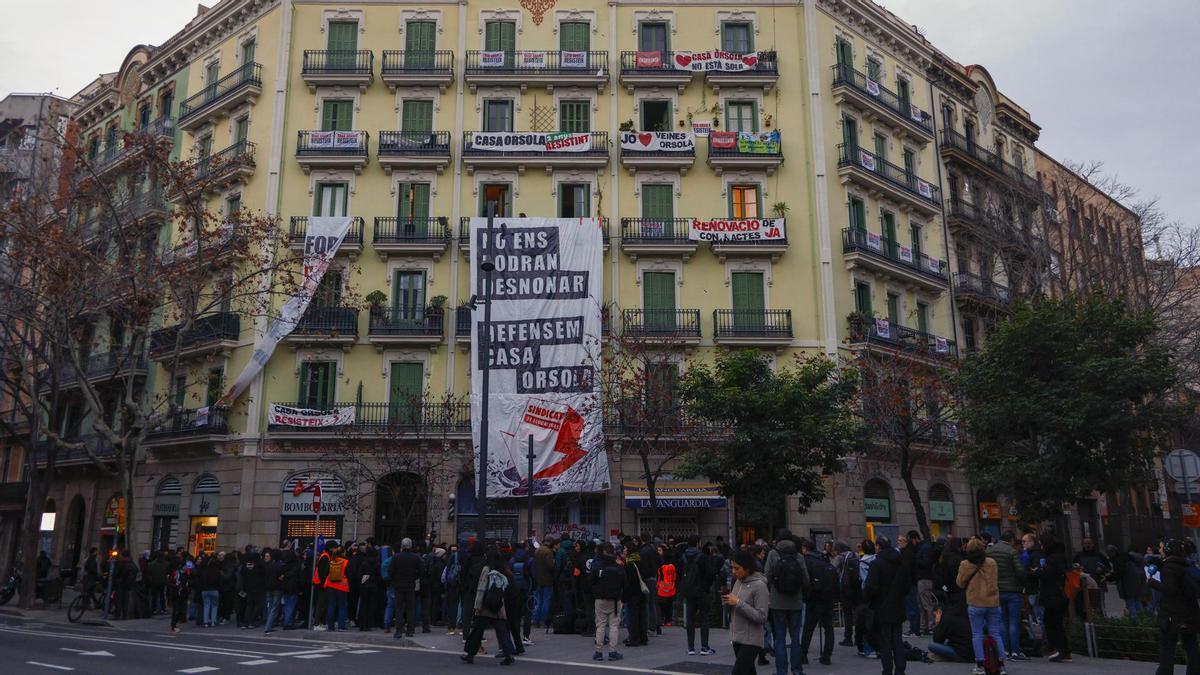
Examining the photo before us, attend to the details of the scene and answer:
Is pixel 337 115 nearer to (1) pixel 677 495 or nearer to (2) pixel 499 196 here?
(2) pixel 499 196

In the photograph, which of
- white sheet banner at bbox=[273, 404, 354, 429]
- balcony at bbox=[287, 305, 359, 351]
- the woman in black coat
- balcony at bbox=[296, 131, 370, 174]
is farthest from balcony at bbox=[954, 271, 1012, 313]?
the woman in black coat

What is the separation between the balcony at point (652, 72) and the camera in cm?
3166

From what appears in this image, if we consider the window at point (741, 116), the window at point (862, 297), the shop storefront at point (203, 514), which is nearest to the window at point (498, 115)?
the window at point (741, 116)

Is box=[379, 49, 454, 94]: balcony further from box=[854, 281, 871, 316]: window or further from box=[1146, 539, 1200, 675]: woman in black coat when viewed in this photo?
box=[1146, 539, 1200, 675]: woman in black coat

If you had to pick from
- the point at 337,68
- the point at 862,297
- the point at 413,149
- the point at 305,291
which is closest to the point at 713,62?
the point at 862,297

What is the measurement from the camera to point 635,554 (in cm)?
1606

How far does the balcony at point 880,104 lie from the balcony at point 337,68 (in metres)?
16.9

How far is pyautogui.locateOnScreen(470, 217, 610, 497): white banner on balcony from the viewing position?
2739 cm

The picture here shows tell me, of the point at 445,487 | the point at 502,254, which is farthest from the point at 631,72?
the point at 445,487

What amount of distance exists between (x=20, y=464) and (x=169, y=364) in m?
15.0

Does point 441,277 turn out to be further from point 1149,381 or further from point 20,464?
point 20,464

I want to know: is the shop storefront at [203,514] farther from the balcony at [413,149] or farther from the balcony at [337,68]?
the balcony at [337,68]

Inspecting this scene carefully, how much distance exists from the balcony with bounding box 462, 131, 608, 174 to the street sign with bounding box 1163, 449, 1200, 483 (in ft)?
64.5

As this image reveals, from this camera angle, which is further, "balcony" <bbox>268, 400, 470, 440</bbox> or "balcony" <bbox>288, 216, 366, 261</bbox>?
"balcony" <bbox>288, 216, 366, 261</bbox>
